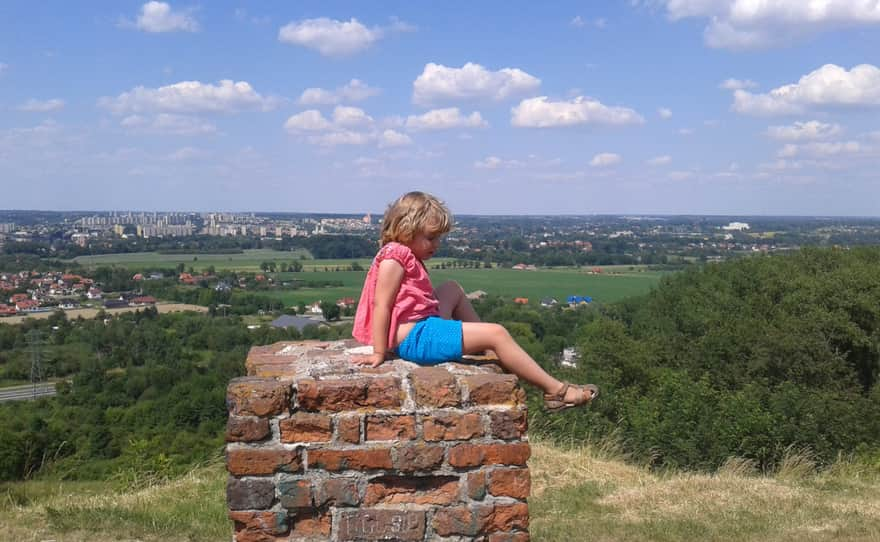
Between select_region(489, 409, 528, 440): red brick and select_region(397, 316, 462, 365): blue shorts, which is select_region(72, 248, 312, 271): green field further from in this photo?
select_region(489, 409, 528, 440): red brick

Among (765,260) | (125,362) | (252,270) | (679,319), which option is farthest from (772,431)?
(252,270)

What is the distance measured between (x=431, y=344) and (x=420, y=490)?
2.47 feet

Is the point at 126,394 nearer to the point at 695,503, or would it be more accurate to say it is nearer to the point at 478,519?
the point at 695,503

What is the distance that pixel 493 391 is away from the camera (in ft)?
8.94

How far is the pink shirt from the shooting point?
3.38 meters

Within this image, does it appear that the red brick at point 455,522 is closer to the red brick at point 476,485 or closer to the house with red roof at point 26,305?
the red brick at point 476,485

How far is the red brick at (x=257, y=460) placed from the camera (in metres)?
2.58

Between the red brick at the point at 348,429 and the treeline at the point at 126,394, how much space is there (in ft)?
19.6

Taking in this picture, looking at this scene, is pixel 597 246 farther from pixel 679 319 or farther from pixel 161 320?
pixel 679 319

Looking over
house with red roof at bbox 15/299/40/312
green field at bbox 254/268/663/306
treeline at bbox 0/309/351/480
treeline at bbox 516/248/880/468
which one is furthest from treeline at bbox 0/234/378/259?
treeline at bbox 516/248/880/468

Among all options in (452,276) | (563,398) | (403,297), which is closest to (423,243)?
(403,297)

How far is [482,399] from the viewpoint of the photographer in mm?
2717

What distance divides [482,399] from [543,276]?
54.0m

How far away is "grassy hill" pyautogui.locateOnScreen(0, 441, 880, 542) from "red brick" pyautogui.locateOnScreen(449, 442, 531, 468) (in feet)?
10.8
